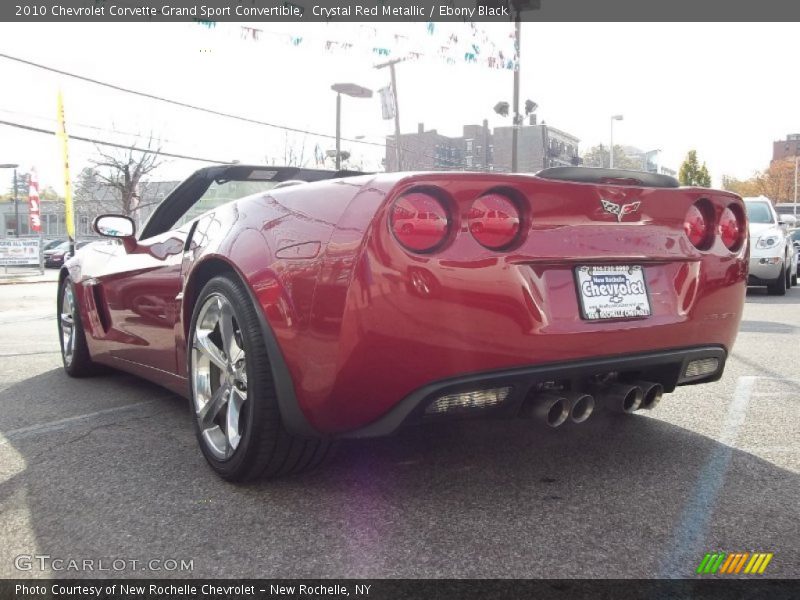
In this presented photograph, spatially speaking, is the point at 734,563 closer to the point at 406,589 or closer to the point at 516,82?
the point at 406,589

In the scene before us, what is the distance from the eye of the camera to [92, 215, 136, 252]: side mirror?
3717 millimetres

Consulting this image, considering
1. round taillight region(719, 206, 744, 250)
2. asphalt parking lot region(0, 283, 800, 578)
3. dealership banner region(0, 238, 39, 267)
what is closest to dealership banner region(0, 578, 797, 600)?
asphalt parking lot region(0, 283, 800, 578)

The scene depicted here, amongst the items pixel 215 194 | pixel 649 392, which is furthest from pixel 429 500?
pixel 215 194

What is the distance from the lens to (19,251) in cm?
2664

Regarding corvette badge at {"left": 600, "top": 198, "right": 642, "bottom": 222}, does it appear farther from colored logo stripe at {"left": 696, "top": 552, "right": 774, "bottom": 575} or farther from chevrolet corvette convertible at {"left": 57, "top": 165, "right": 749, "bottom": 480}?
colored logo stripe at {"left": 696, "top": 552, "right": 774, "bottom": 575}

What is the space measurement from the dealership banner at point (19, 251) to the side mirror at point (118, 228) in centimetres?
2566

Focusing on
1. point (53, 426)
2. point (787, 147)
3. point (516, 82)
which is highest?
point (787, 147)

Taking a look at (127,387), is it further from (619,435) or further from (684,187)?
(684,187)

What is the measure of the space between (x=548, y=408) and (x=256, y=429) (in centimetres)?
93

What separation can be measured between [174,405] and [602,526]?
250 cm

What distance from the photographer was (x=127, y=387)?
443cm
